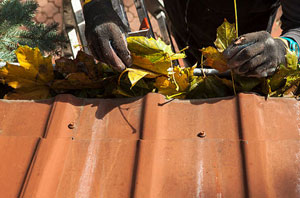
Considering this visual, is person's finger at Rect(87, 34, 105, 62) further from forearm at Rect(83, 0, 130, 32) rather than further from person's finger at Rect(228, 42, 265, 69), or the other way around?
person's finger at Rect(228, 42, 265, 69)

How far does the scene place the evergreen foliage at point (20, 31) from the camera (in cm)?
241

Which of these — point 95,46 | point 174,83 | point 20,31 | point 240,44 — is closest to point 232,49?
point 240,44

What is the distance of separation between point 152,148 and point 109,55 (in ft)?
1.26

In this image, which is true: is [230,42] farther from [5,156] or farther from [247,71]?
[5,156]

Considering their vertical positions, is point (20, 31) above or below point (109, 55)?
above

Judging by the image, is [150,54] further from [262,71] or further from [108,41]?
[262,71]

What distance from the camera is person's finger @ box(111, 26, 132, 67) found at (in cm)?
129

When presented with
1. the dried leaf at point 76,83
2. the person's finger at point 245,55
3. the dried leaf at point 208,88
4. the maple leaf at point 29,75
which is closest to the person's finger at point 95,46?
the dried leaf at point 76,83

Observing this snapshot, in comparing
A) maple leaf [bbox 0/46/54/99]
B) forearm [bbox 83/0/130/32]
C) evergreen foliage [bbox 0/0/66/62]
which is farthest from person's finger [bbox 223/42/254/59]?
evergreen foliage [bbox 0/0/66/62]

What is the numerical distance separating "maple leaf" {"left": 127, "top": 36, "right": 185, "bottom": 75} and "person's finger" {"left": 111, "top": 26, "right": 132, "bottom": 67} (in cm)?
3

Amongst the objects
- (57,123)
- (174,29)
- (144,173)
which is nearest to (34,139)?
(57,123)

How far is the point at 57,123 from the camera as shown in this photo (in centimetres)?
129

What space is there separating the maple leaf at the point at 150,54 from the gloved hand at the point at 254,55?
23cm

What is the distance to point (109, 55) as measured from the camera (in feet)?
4.23
